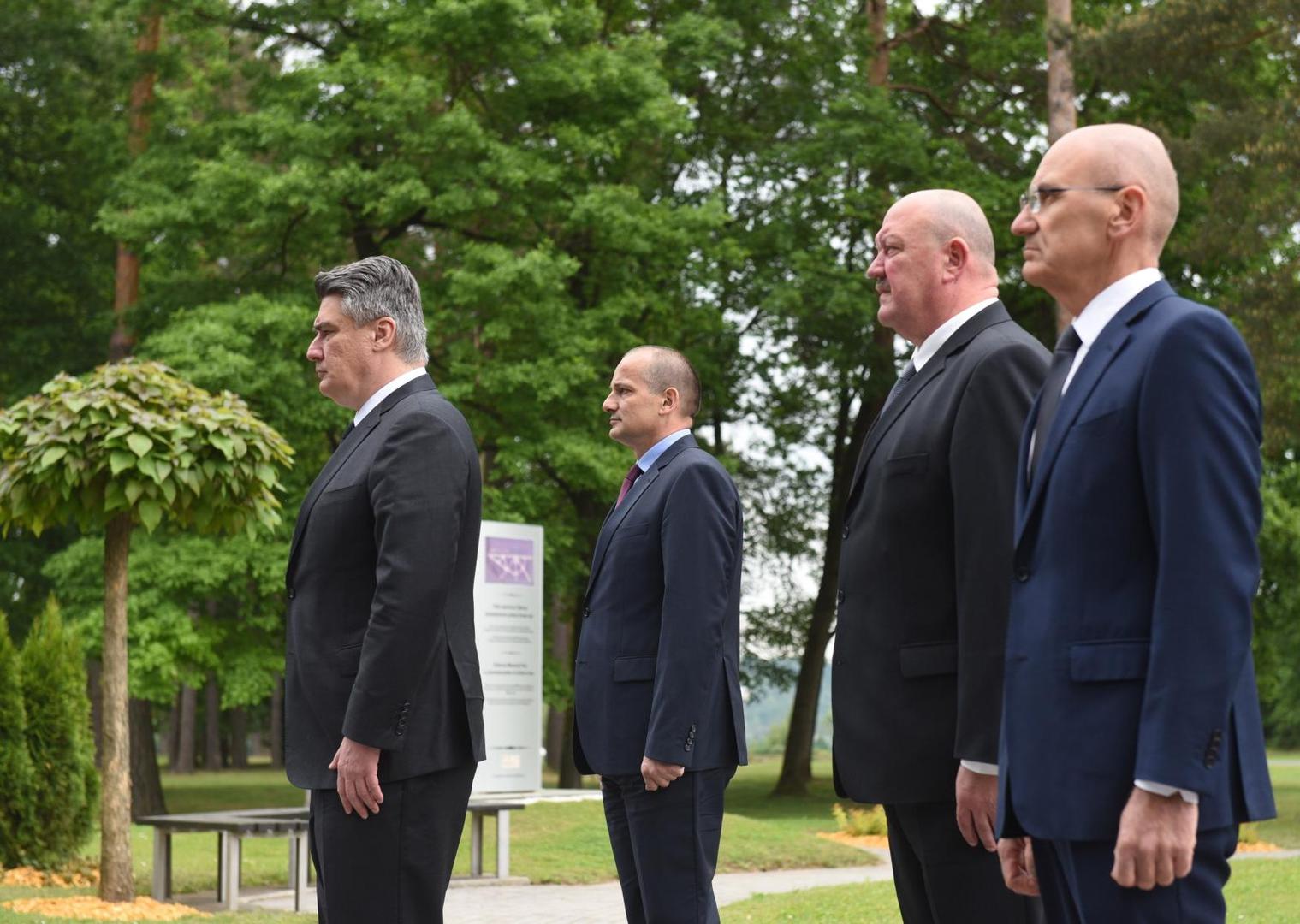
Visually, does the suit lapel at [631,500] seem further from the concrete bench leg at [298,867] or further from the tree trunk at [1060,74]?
the tree trunk at [1060,74]

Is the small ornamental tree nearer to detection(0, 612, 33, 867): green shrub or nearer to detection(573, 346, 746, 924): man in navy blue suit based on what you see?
detection(0, 612, 33, 867): green shrub

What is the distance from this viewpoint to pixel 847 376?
96.2 ft

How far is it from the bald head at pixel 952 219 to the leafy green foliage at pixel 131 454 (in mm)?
7476

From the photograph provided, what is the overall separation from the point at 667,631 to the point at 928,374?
1.72 metres

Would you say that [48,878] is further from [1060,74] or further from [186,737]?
[186,737]

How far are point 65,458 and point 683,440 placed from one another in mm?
6049

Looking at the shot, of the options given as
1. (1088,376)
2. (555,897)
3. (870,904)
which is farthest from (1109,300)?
(555,897)

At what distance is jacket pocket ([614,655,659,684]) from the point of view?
18.9ft

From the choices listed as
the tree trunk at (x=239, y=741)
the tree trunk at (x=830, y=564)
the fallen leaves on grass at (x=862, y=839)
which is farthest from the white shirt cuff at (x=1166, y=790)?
the tree trunk at (x=239, y=741)

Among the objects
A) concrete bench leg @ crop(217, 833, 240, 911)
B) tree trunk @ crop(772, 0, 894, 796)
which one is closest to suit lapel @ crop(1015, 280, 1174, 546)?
concrete bench leg @ crop(217, 833, 240, 911)

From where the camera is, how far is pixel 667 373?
6.22 metres

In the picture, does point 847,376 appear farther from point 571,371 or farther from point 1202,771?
point 1202,771

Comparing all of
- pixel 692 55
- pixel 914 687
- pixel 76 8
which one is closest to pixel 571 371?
pixel 692 55

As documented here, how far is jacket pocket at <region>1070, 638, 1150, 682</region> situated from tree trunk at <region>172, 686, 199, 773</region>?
145 feet
